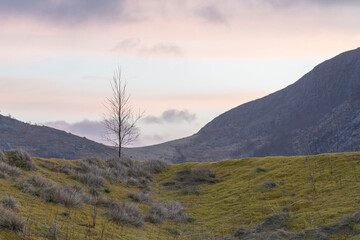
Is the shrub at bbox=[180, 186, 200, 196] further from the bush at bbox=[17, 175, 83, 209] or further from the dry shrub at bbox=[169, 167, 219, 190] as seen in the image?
the bush at bbox=[17, 175, 83, 209]

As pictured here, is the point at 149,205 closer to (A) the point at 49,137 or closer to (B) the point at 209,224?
(B) the point at 209,224

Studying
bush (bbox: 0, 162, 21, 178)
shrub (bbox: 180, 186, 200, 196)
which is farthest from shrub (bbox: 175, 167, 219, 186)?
bush (bbox: 0, 162, 21, 178)

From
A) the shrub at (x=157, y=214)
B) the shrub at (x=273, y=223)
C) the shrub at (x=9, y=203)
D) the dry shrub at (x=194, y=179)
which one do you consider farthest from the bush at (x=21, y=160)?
the shrub at (x=273, y=223)

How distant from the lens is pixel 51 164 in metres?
29.6

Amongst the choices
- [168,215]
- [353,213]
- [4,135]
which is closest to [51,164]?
[168,215]

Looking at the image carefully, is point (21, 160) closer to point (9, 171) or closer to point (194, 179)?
point (9, 171)

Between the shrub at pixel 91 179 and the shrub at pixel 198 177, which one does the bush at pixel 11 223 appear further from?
the shrub at pixel 198 177

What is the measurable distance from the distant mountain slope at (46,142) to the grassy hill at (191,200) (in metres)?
99.9

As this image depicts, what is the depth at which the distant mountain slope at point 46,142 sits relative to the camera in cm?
13438

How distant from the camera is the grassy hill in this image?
1553 centimetres

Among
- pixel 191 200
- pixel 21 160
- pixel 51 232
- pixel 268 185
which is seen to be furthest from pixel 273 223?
pixel 21 160

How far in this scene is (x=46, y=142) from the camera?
144875 millimetres

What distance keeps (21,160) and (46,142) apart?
410ft

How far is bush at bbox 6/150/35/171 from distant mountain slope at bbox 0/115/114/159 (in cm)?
10426
